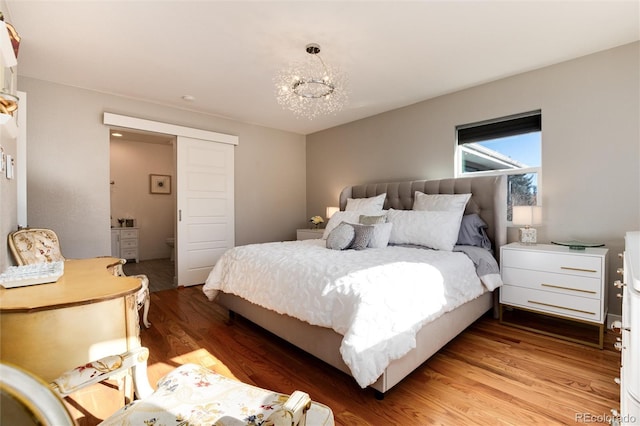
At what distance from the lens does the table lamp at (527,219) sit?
277 cm

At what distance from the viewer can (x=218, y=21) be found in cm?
222

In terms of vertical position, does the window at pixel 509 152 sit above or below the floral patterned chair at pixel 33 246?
above

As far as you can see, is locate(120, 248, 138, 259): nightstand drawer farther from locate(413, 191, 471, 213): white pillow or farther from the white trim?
locate(413, 191, 471, 213): white pillow

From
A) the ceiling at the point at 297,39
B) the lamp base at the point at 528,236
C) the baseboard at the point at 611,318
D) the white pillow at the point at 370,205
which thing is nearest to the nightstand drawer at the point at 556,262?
the lamp base at the point at 528,236

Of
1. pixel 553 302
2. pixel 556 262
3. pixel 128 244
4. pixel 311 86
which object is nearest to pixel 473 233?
→ pixel 556 262

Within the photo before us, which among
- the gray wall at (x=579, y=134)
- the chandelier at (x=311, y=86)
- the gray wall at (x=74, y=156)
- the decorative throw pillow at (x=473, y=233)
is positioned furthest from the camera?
the gray wall at (x=74, y=156)

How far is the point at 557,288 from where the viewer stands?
248 cm

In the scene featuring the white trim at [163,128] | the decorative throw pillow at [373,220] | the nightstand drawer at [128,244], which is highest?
the white trim at [163,128]

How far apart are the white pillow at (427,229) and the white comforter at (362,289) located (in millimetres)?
242

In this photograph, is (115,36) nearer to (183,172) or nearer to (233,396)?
(183,172)

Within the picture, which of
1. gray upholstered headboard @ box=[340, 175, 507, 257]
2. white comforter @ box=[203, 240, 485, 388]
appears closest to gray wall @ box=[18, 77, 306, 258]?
white comforter @ box=[203, 240, 485, 388]

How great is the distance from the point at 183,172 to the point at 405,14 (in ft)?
11.2

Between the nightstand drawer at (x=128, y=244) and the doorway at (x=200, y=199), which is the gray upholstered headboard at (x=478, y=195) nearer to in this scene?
the doorway at (x=200, y=199)

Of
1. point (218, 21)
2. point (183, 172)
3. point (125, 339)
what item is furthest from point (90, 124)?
point (125, 339)
